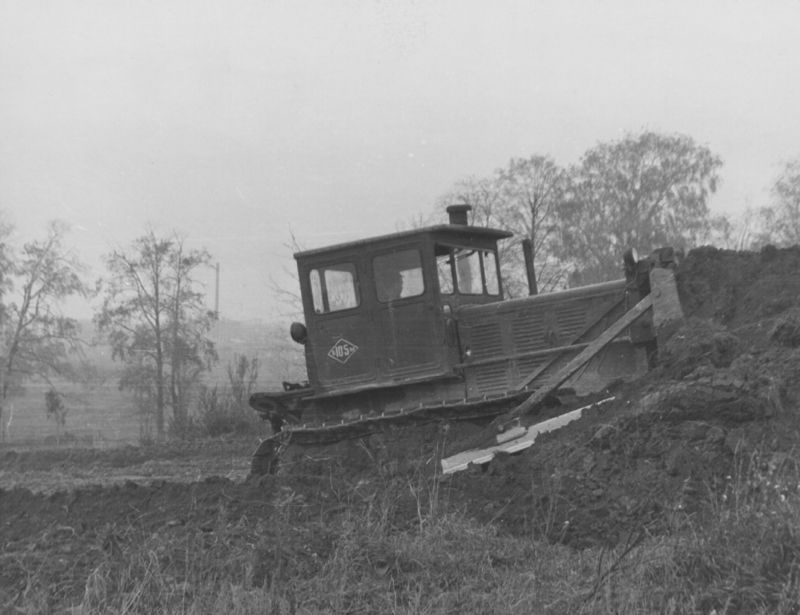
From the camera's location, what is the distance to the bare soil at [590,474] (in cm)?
596

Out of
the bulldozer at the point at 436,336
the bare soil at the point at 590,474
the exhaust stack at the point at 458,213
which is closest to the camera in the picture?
the bare soil at the point at 590,474

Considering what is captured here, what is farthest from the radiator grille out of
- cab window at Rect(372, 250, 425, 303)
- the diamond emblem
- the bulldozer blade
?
the bulldozer blade

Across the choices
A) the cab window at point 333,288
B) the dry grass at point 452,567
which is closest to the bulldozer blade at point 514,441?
the dry grass at point 452,567

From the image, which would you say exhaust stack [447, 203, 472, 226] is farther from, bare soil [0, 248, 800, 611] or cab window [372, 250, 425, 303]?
bare soil [0, 248, 800, 611]

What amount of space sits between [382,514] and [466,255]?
197 inches

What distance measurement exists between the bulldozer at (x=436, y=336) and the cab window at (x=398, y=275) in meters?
0.01

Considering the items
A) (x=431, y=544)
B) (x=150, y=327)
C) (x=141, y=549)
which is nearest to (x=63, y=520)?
(x=141, y=549)

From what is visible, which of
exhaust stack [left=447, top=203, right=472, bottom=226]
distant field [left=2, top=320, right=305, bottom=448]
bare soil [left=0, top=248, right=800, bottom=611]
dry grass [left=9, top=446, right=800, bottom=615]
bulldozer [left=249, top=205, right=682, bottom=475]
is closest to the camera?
dry grass [left=9, top=446, right=800, bottom=615]

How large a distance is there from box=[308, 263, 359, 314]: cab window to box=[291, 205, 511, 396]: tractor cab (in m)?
0.01

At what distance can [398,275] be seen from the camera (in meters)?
10.5

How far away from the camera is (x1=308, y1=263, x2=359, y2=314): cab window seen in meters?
10.6

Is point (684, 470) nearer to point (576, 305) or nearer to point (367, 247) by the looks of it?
point (576, 305)

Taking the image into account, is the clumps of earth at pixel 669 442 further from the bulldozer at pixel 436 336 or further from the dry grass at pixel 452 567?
the bulldozer at pixel 436 336

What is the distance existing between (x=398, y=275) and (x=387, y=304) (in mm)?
329
